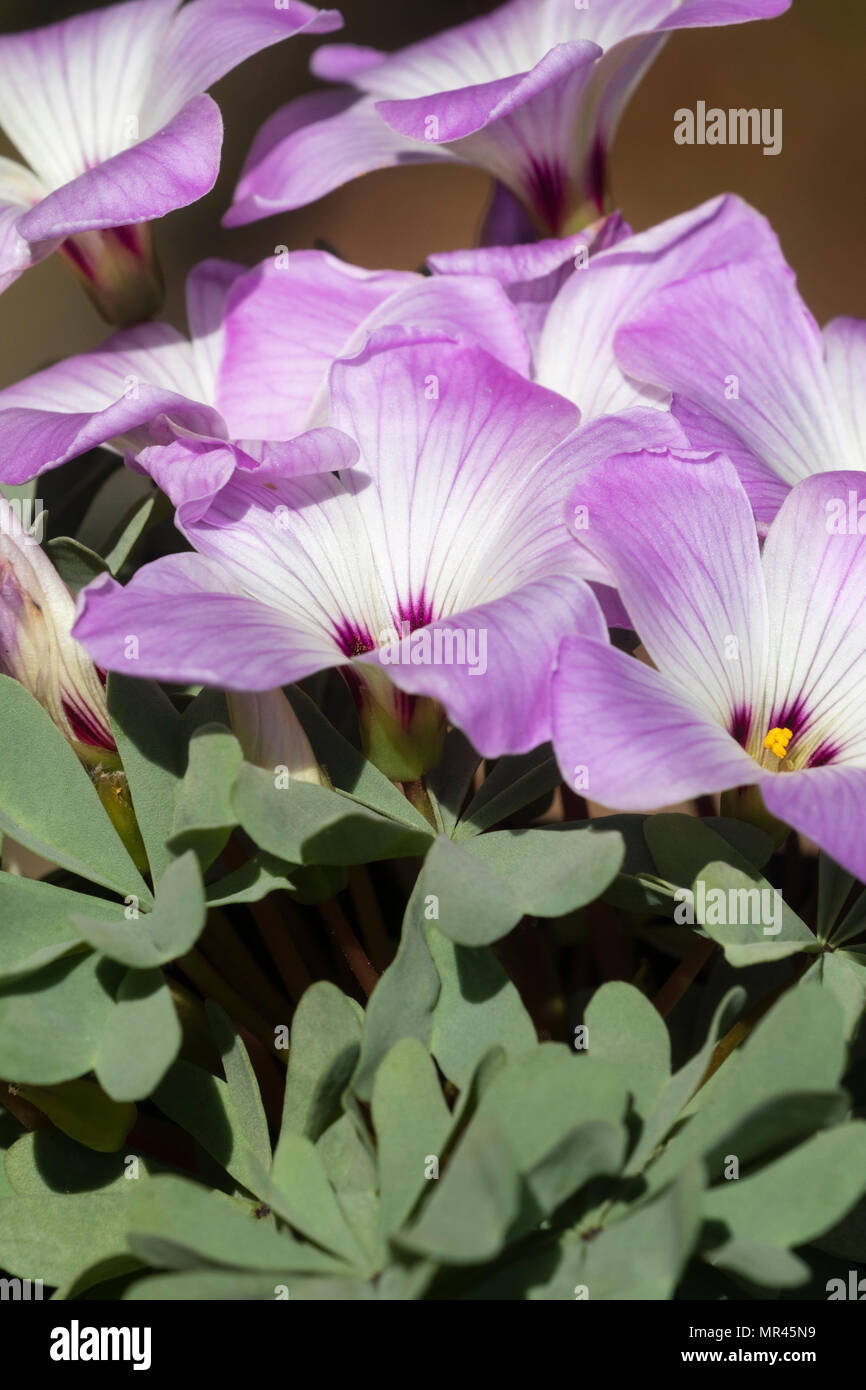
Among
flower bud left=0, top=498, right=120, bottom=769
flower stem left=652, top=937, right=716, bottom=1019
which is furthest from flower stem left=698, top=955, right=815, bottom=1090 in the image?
flower bud left=0, top=498, right=120, bottom=769

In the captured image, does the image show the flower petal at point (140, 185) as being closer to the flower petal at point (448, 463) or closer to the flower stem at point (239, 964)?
the flower petal at point (448, 463)

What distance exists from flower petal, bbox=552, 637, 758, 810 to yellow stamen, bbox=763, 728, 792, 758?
0.26 ft

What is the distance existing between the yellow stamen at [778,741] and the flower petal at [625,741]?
80mm

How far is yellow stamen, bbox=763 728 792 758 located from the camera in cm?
48

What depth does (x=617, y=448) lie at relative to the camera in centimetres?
45

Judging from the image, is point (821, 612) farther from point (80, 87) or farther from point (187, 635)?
point (80, 87)

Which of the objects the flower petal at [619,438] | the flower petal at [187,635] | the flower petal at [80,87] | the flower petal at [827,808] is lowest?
the flower petal at [827,808]

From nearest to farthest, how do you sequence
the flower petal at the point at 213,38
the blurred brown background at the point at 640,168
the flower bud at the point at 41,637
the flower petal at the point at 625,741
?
1. the flower petal at the point at 625,741
2. the flower bud at the point at 41,637
3. the flower petal at the point at 213,38
4. the blurred brown background at the point at 640,168

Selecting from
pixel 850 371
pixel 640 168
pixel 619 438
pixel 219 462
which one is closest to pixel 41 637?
pixel 219 462

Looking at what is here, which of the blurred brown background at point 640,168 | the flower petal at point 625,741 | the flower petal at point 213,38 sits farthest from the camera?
the blurred brown background at point 640,168

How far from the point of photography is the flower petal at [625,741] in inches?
14.2

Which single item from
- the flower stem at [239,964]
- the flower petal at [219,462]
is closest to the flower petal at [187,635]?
the flower petal at [219,462]

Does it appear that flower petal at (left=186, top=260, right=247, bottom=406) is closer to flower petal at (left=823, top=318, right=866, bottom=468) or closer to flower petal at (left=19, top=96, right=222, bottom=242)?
flower petal at (left=19, top=96, right=222, bottom=242)
